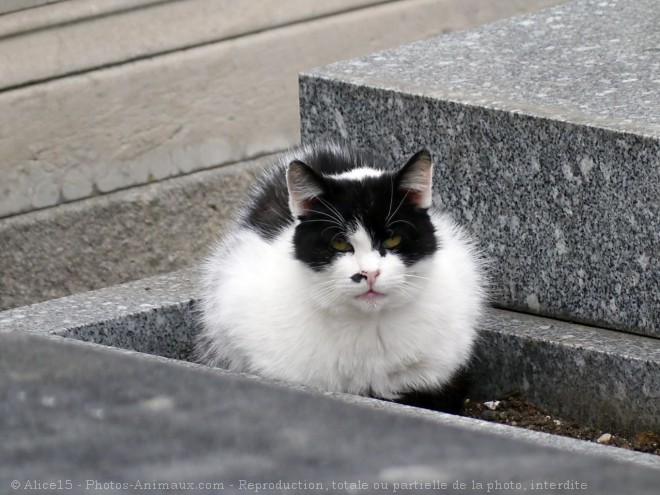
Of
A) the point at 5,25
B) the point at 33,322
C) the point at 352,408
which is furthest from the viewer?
the point at 5,25

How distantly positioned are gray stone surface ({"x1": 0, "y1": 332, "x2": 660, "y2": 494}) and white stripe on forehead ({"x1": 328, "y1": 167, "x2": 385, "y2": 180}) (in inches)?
59.4

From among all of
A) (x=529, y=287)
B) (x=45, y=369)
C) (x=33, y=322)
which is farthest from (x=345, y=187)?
(x=45, y=369)

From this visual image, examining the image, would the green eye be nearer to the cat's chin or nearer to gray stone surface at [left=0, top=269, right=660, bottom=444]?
the cat's chin

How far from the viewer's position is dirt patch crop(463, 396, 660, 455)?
3.59m

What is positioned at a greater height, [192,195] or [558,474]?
[558,474]

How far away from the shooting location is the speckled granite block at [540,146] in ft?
12.3

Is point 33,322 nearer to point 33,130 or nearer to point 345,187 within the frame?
point 345,187

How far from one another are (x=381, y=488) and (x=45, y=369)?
614 mm

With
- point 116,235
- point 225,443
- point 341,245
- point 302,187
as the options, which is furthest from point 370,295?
point 116,235

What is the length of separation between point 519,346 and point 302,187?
84 cm

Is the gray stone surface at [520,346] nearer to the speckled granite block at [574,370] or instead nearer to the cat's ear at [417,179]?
the speckled granite block at [574,370]

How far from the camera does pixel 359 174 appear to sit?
12.1ft

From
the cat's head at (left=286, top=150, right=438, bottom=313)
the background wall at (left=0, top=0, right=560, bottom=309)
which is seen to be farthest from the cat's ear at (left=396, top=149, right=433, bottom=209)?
the background wall at (left=0, top=0, right=560, bottom=309)

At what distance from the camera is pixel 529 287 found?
4023 mm
